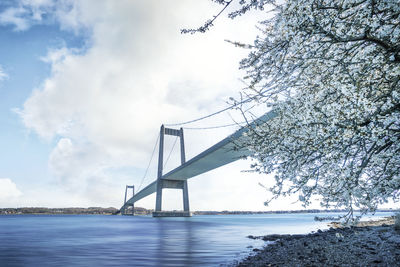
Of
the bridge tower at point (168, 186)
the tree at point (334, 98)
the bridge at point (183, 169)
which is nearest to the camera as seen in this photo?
the tree at point (334, 98)

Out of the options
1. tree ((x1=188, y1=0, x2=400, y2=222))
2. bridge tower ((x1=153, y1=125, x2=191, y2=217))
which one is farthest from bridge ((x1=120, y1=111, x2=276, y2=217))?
tree ((x1=188, y1=0, x2=400, y2=222))

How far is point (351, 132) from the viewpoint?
245 cm

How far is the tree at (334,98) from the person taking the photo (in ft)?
7.59

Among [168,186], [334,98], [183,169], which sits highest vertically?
[183,169]

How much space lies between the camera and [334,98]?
115 inches

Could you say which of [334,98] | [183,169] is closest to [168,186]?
[183,169]

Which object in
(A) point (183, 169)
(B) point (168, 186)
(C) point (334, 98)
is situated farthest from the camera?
(B) point (168, 186)

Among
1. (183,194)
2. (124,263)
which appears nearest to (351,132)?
(124,263)

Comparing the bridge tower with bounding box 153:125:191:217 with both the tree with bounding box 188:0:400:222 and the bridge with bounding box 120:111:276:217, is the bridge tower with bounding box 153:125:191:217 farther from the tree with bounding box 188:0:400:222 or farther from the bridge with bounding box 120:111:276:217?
the tree with bounding box 188:0:400:222

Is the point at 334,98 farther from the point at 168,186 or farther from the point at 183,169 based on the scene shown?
the point at 168,186

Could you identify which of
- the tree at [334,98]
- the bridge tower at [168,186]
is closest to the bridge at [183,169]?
the bridge tower at [168,186]

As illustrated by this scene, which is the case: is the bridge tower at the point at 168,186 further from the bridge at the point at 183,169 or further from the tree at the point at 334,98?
the tree at the point at 334,98

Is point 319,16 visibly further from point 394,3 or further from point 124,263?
point 124,263

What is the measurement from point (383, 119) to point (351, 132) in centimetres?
27
